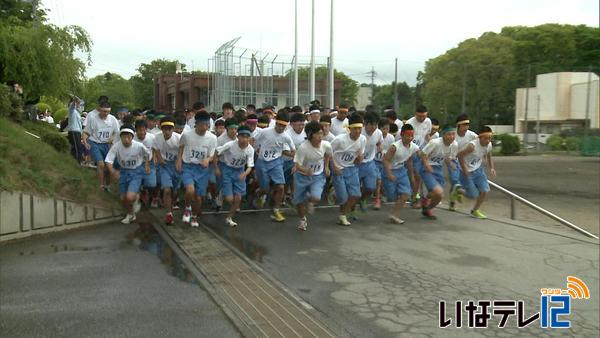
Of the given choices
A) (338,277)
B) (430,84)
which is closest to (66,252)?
(338,277)

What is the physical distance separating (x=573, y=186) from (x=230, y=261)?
1576 centimetres

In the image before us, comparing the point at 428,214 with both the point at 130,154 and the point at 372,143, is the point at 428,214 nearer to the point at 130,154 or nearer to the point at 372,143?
the point at 372,143

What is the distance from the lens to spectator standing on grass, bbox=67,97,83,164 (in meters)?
12.4

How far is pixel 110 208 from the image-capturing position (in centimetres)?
904

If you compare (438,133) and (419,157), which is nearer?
(419,157)

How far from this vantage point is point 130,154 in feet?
28.1

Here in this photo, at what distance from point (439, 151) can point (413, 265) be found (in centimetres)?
349

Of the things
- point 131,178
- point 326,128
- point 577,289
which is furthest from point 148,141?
point 577,289

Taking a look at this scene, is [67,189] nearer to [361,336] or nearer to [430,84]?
[361,336]

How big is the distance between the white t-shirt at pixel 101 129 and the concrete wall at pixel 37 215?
1.84 meters

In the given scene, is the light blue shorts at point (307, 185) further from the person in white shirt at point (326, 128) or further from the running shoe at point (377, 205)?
the running shoe at point (377, 205)

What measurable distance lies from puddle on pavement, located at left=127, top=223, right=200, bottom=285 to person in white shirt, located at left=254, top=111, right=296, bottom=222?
2138 millimetres

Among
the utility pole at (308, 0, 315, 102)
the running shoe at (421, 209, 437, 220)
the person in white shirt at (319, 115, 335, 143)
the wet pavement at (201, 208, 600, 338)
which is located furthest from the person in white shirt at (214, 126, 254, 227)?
the utility pole at (308, 0, 315, 102)

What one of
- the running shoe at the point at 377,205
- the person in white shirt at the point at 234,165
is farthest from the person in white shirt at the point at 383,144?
the person in white shirt at the point at 234,165
